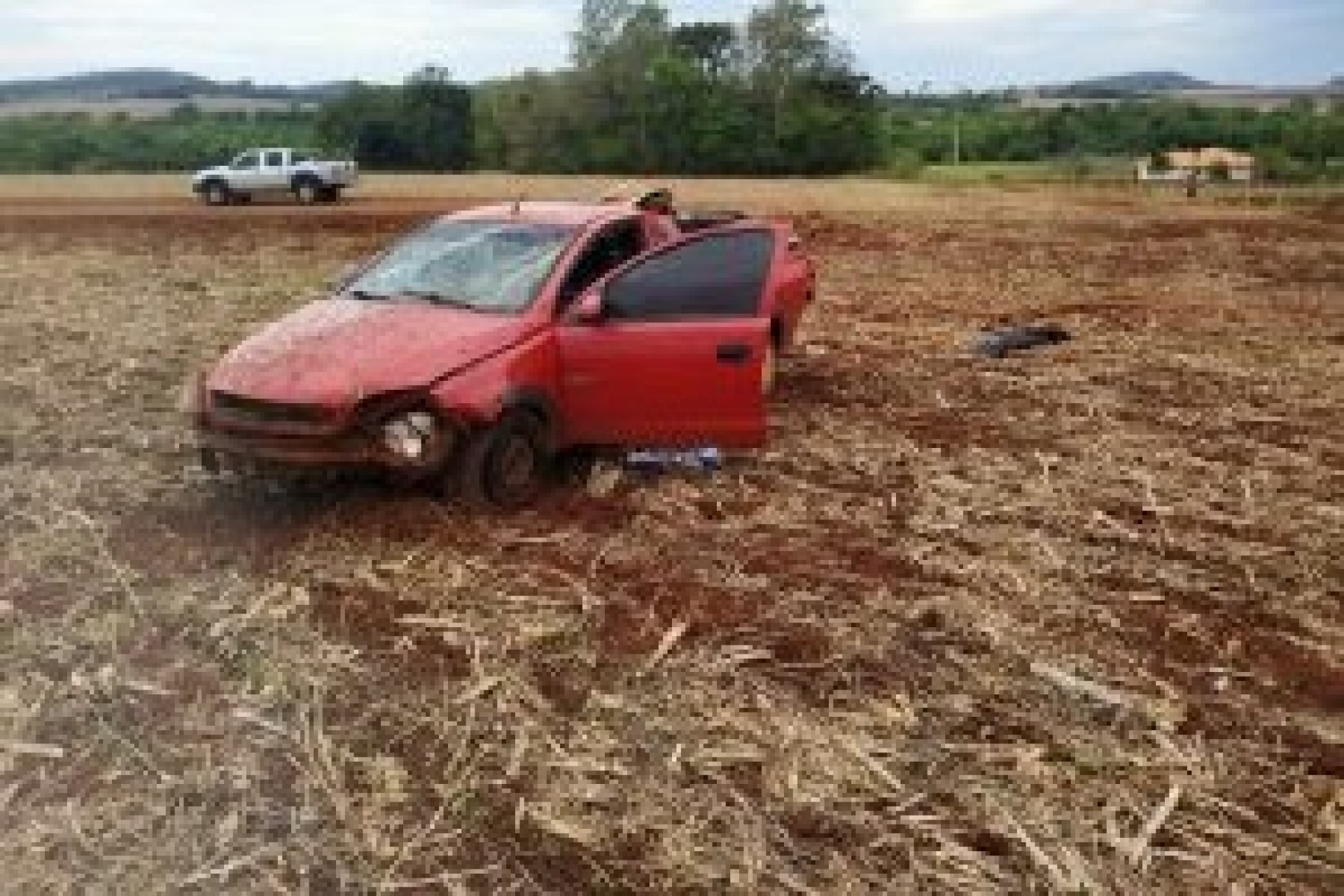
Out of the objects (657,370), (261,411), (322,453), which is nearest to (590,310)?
(657,370)

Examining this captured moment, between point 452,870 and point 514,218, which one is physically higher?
point 514,218

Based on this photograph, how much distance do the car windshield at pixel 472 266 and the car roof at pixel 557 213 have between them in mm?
86

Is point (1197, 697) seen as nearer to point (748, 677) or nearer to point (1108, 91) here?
point (748, 677)

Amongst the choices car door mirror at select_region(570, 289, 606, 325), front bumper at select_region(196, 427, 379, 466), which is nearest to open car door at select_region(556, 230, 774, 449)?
car door mirror at select_region(570, 289, 606, 325)

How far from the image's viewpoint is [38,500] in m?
9.90

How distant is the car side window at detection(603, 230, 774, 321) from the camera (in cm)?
999

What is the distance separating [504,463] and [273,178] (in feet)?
110

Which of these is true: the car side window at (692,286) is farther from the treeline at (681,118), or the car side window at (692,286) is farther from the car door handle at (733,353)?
the treeline at (681,118)

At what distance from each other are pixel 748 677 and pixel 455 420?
274cm

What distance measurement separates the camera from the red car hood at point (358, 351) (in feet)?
29.7

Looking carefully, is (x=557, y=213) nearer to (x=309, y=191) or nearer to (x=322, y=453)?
(x=322, y=453)

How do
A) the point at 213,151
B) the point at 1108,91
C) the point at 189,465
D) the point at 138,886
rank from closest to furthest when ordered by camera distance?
the point at 138,886 < the point at 189,465 < the point at 213,151 < the point at 1108,91

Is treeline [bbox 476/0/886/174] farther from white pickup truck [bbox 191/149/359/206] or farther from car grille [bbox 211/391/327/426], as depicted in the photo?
car grille [bbox 211/391/327/426]

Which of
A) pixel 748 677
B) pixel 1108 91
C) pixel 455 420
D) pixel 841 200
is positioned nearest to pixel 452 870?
pixel 748 677
